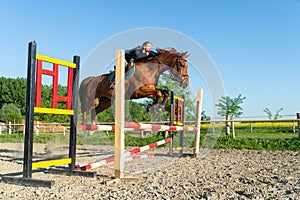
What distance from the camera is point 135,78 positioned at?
4.84 m

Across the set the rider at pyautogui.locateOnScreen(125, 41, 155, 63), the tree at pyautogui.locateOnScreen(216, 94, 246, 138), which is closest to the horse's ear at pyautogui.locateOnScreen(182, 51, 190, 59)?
the rider at pyautogui.locateOnScreen(125, 41, 155, 63)

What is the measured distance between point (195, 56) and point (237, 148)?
2896 millimetres

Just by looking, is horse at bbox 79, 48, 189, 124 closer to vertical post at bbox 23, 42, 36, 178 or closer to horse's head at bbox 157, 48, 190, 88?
horse's head at bbox 157, 48, 190, 88

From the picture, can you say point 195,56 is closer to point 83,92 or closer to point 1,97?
point 83,92

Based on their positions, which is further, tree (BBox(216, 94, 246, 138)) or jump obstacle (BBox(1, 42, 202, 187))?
tree (BBox(216, 94, 246, 138))

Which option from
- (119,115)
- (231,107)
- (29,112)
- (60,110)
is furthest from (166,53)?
(231,107)

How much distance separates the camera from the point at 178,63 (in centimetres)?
482

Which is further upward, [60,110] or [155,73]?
[155,73]

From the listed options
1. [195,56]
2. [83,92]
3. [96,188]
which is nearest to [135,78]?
[195,56]

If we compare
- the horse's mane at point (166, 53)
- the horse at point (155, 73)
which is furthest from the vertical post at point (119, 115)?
the horse's mane at point (166, 53)

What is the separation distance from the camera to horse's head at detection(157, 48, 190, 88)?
4797 mm

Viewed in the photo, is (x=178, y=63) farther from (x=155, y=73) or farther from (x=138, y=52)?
(x=138, y=52)

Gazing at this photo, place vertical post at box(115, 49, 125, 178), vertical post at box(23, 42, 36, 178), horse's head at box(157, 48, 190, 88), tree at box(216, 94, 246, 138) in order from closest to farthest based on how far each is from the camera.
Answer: vertical post at box(23, 42, 36, 178), vertical post at box(115, 49, 125, 178), horse's head at box(157, 48, 190, 88), tree at box(216, 94, 246, 138)

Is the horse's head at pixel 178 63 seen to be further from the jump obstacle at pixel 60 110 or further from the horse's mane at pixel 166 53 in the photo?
the jump obstacle at pixel 60 110
